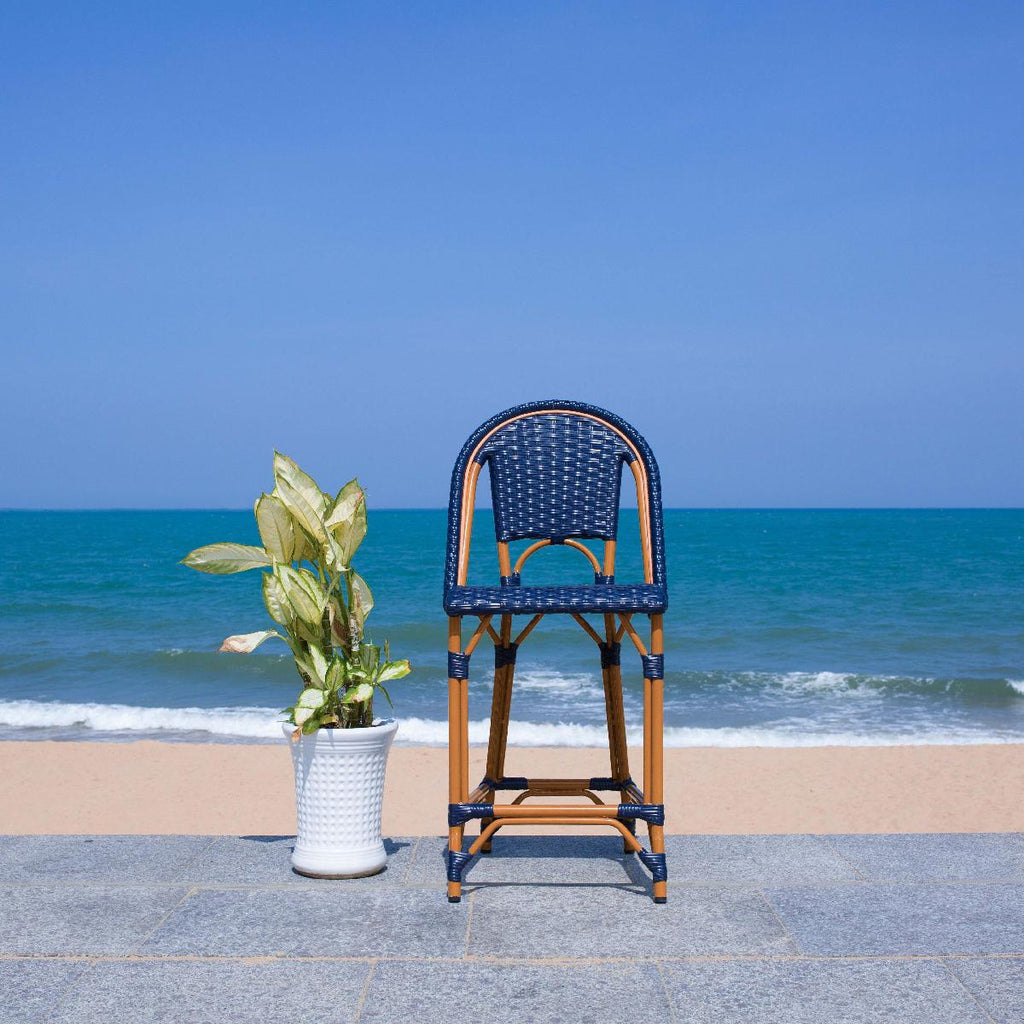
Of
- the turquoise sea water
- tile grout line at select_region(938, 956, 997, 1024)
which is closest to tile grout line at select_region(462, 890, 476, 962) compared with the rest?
tile grout line at select_region(938, 956, 997, 1024)

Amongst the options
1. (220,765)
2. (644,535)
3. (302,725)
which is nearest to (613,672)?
(644,535)

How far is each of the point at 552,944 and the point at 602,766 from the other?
5.93 meters

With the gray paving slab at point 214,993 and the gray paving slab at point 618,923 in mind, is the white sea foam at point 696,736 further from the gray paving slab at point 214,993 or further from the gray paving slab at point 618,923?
the gray paving slab at point 214,993

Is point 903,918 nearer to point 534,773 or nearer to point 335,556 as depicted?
point 335,556

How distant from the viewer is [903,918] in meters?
2.64

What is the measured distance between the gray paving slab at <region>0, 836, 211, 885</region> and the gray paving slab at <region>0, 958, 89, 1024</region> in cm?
58

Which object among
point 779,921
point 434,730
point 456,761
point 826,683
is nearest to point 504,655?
point 456,761

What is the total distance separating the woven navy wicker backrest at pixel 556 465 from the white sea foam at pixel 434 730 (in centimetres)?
632

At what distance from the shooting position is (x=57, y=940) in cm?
252

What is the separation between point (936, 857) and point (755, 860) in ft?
1.74

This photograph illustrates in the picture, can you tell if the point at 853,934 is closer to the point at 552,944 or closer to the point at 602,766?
the point at 552,944

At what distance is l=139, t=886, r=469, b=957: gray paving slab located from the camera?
8.09 feet

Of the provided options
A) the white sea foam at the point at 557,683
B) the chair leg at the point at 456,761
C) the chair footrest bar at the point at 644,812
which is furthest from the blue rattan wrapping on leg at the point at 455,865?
the white sea foam at the point at 557,683

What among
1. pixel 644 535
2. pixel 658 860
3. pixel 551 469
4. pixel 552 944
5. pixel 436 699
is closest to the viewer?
pixel 552 944
